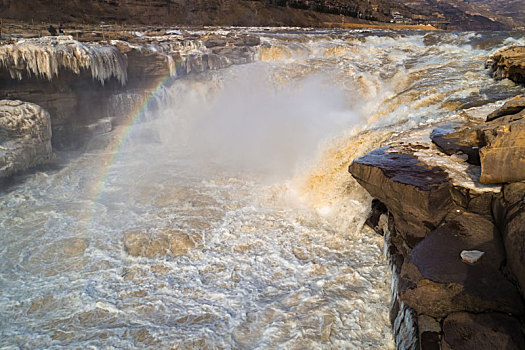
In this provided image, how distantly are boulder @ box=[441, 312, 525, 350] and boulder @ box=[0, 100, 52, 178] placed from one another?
839 cm

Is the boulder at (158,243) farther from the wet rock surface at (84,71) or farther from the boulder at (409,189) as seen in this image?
the wet rock surface at (84,71)

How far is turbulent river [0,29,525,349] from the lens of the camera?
3.95 metres

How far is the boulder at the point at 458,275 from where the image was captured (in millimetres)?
2764

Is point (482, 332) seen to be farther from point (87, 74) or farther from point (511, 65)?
point (87, 74)

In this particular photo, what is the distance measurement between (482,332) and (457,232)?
1.26 m

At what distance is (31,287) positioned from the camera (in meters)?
4.52

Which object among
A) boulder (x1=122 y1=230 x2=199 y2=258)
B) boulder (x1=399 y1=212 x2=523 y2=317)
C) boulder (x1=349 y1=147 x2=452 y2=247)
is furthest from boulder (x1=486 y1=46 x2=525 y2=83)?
boulder (x1=122 y1=230 x2=199 y2=258)

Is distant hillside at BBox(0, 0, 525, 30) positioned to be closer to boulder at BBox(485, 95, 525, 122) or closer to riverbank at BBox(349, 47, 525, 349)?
riverbank at BBox(349, 47, 525, 349)

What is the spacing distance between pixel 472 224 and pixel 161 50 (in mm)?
10475

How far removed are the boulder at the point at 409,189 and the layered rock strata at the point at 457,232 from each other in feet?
0.04

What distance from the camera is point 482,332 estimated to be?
2.58 metres

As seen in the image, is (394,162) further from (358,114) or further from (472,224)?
(358,114)

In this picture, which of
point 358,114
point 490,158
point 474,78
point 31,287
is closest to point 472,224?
point 490,158

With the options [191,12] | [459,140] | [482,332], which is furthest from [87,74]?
[191,12]
